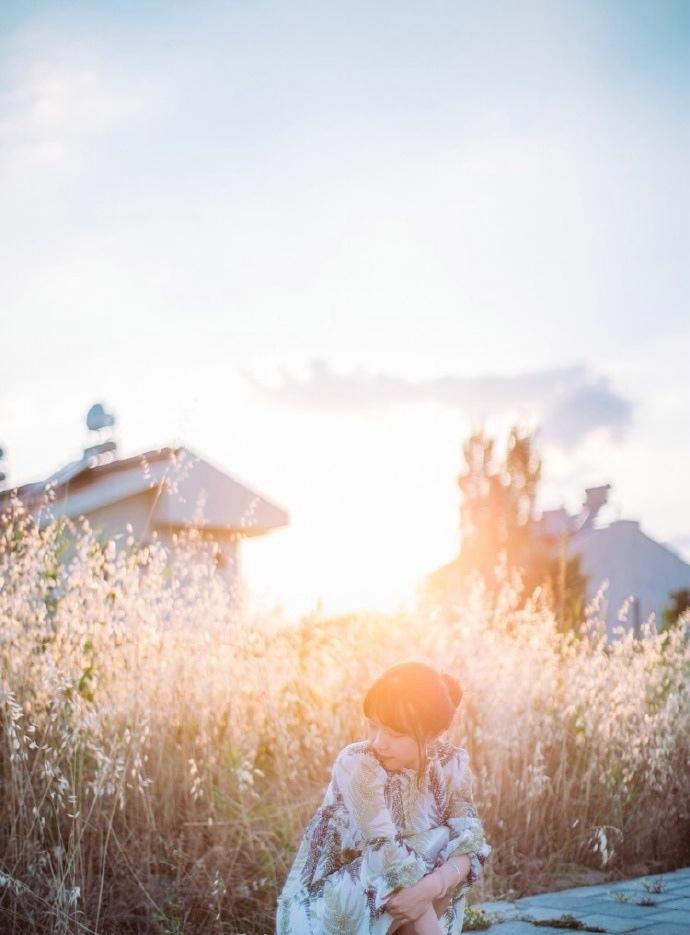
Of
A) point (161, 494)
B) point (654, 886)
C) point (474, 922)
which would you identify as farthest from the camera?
point (161, 494)

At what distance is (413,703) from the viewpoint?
8.56 ft

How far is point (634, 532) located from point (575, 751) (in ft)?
79.4

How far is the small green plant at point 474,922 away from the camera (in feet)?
12.2

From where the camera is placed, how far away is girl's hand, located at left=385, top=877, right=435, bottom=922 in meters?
2.46

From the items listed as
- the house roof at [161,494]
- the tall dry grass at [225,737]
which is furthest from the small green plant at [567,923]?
the house roof at [161,494]

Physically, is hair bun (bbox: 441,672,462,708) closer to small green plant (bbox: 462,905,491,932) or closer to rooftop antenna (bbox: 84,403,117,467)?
small green plant (bbox: 462,905,491,932)

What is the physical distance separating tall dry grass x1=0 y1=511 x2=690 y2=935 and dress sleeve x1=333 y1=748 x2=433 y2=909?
997mm

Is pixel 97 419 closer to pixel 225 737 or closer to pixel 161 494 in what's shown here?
pixel 161 494

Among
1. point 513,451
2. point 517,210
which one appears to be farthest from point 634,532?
point 517,210

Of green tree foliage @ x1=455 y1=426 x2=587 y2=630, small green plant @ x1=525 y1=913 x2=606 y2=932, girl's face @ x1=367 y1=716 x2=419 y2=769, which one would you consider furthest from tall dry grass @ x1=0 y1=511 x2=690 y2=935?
green tree foliage @ x1=455 y1=426 x2=587 y2=630

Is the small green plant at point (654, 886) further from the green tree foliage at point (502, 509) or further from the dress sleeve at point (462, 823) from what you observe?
the green tree foliage at point (502, 509)

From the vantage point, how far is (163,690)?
4020 millimetres

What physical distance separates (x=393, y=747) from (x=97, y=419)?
9.50 m

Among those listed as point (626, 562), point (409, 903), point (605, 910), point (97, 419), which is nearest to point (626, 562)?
point (626, 562)
